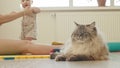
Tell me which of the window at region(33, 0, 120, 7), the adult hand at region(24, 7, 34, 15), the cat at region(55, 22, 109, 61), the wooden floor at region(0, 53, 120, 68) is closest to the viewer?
the wooden floor at region(0, 53, 120, 68)

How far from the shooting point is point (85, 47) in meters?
1.73

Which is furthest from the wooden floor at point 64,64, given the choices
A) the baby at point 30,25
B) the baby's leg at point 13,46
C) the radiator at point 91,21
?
the radiator at point 91,21

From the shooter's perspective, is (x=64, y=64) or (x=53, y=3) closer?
(x=64, y=64)

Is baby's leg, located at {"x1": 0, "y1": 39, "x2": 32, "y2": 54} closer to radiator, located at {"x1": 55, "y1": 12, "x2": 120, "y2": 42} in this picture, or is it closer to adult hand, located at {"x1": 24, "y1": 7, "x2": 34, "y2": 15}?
adult hand, located at {"x1": 24, "y1": 7, "x2": 34, "y2": 15}

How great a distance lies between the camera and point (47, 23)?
439 centimetres

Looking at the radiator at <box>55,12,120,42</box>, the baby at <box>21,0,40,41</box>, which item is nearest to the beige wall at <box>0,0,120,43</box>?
the radiator at <box>55,12,120,42</box>

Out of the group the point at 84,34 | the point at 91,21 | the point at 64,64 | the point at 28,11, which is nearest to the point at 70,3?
the point at 91,21

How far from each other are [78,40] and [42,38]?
2679 mm

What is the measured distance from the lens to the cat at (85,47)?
172 centimetres

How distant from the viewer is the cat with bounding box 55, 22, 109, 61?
172cm

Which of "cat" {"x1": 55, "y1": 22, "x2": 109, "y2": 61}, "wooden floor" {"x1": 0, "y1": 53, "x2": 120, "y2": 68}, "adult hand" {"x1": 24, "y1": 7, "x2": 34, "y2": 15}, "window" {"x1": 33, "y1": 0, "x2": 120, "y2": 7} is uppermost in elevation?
"window" {"x1": 33, "y1": 0, "x2": 120, "y2": 7}

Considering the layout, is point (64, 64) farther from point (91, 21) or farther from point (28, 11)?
point (91, 21)

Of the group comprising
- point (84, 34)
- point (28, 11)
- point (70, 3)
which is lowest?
point (84, 34)

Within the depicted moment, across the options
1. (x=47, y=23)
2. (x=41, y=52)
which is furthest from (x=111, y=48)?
(x=47, y=23)
